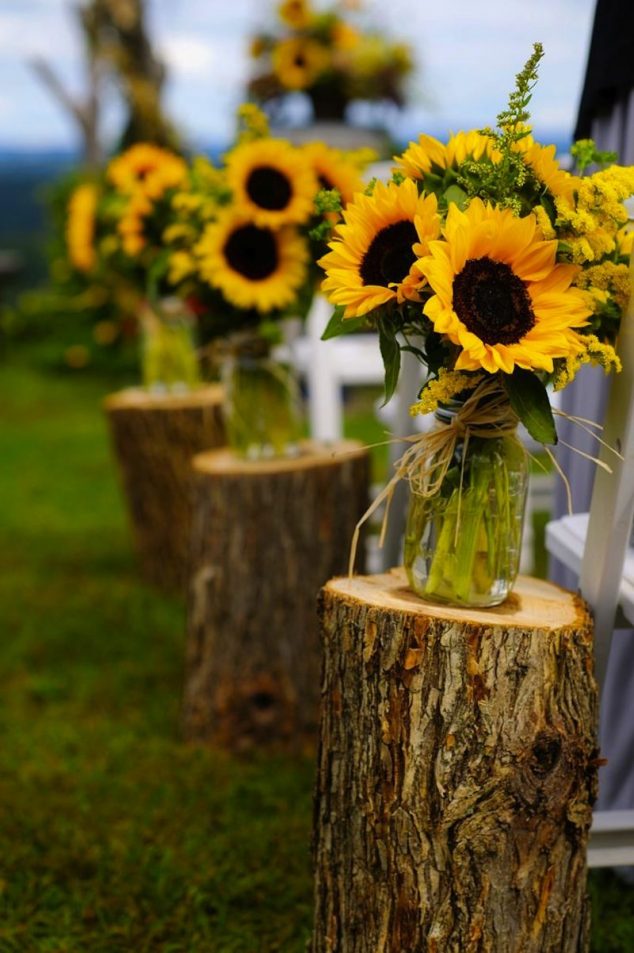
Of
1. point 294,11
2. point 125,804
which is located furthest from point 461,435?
point 294,11

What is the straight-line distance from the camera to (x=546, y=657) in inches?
48.1

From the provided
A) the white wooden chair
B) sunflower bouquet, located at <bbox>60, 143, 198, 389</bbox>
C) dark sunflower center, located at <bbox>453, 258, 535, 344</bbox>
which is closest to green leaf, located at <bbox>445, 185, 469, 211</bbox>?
dark sunflower center, located at <bbox>453, 258, 535, 344</bbox>

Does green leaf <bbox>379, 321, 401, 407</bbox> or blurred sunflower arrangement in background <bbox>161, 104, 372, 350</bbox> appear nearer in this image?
green leaf <bbox>379, 321, 401, 407</bbox>

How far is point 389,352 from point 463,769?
477 mm

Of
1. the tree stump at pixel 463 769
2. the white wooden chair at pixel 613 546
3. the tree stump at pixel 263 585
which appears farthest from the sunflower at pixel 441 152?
the tree stump at pixel 263 585

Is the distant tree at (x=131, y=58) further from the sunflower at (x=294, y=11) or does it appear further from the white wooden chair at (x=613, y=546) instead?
the white wooden chair at (x=613, y=546)

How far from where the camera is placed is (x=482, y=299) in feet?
3.69

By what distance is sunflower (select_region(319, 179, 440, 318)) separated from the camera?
3.88 ft

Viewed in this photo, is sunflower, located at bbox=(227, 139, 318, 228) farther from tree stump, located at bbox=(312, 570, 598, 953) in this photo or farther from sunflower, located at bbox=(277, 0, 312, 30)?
sunflower, located at bbox=(277, 0, 312, 30)

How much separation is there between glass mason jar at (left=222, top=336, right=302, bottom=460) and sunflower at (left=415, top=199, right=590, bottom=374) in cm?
120

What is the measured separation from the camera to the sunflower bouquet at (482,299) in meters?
1.12

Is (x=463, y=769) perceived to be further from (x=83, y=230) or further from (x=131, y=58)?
(x=131, y=58)

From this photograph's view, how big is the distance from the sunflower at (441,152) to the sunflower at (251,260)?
79 centimetres

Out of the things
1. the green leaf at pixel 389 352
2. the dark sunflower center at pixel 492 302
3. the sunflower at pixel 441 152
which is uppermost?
the sunflower at pixel 441 152
